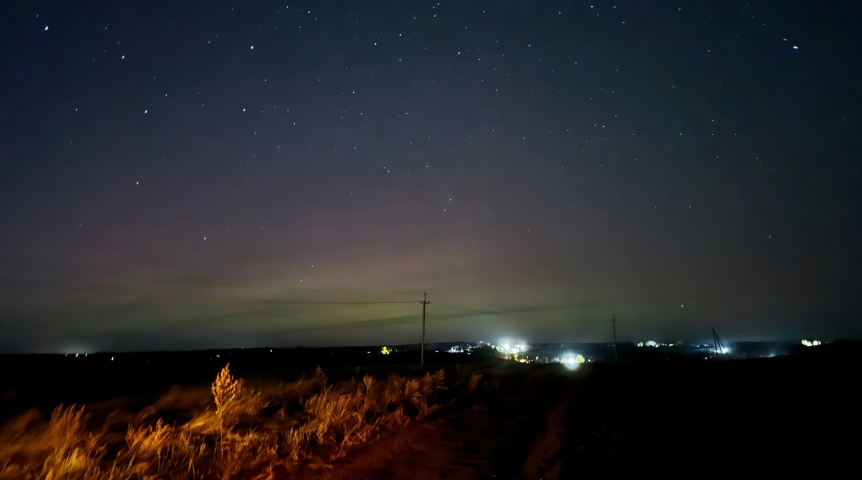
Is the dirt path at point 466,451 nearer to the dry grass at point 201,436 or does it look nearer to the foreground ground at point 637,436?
the foreground ground at point 637,436

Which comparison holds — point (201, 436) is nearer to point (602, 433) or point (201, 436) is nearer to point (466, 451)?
point (466, 451)

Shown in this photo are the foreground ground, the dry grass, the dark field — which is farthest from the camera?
the foreground ground

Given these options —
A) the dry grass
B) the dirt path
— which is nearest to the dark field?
the dirt path

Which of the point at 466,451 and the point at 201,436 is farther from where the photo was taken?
the point at 466,451

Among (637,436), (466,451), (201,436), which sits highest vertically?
(201,436)

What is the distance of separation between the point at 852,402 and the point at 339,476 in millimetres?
17581

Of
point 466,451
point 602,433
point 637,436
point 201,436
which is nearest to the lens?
point 201,436

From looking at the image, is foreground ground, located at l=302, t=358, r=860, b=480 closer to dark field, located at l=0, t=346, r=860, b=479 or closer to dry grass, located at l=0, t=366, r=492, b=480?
dark field, located at l=0, t=346, r=860, b=479

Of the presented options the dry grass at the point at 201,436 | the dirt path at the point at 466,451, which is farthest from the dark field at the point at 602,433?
the dry grass at the point at 201,436

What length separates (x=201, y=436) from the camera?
30.1 ft

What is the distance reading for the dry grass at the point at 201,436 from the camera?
6.88 metres

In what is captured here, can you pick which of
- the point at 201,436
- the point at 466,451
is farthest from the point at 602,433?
the point at 201,436

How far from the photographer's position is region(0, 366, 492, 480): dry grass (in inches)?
271

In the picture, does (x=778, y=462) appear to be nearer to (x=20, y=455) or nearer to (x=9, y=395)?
(x=20, y=455)
